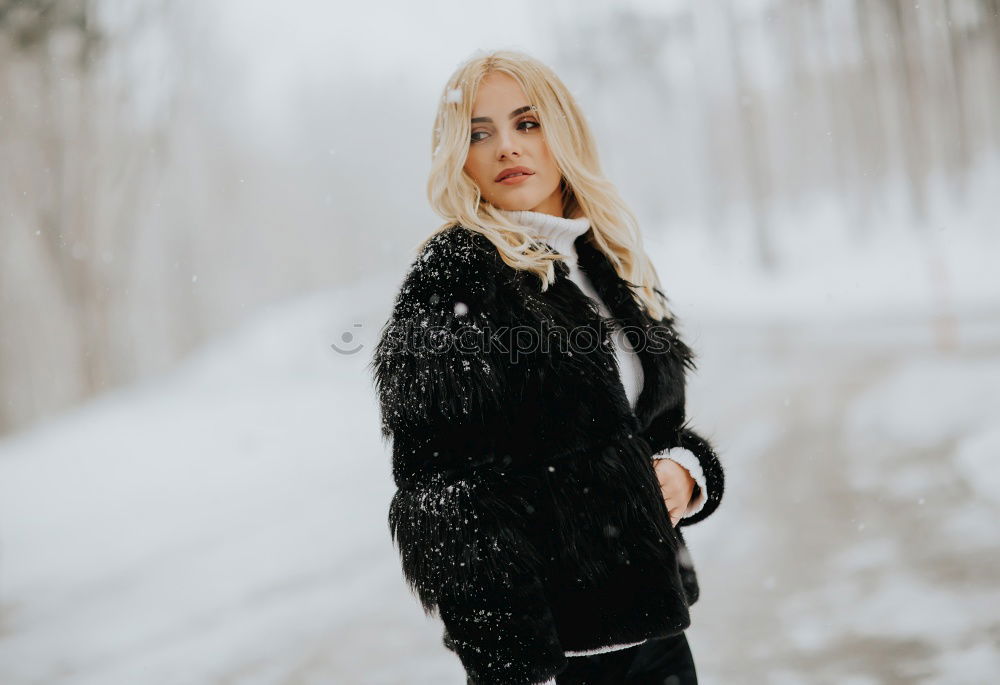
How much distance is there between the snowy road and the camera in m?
3.04

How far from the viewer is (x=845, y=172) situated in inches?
574

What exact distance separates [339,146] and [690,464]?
14.1 m

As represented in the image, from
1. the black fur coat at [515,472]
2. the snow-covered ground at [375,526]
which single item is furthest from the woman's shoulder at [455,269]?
the snow-covered ground at [375,526]

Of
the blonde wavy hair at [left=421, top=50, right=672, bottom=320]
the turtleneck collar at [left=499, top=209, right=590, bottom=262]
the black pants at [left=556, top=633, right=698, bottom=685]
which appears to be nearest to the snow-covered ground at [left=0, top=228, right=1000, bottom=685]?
the blonde wavy hair at [left=421, top=50, right=672, bottom=320]

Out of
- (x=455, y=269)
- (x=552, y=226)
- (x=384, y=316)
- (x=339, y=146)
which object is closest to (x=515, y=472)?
(x=455, y=269)

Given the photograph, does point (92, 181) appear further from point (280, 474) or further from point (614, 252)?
point (614, 252)

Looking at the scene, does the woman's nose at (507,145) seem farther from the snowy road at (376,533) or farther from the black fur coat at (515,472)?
the snowy road at (376,533)

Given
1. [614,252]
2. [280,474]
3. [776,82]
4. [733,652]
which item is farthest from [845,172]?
[614,252]

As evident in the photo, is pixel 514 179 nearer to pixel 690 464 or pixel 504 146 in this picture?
pixel 504 146

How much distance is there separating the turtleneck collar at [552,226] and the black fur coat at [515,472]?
118 mm

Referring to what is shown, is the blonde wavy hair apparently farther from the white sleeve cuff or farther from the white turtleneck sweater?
the white sleeve cuff

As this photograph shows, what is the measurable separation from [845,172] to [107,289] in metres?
12.4

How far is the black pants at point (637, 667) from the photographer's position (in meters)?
1.37

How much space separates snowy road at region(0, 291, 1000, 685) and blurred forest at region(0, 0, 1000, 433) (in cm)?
243
